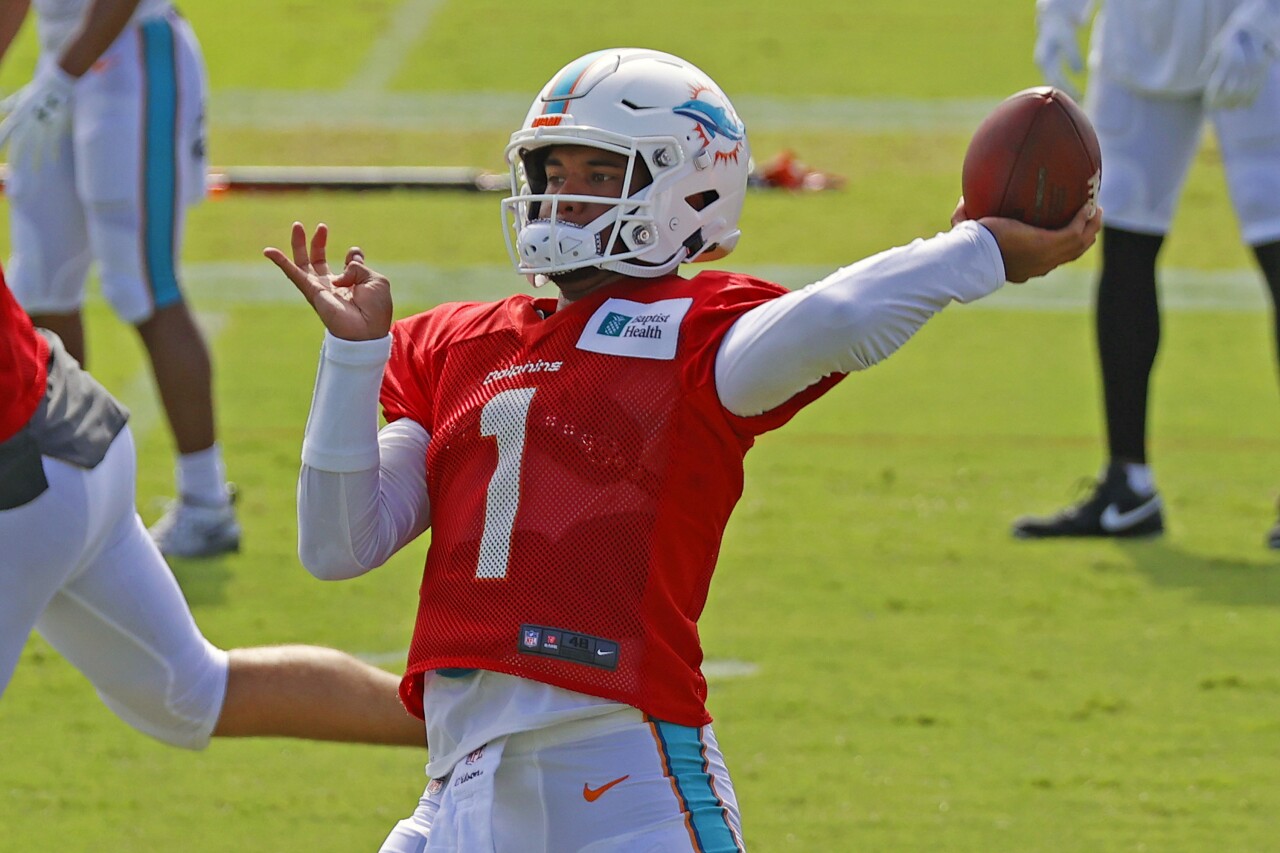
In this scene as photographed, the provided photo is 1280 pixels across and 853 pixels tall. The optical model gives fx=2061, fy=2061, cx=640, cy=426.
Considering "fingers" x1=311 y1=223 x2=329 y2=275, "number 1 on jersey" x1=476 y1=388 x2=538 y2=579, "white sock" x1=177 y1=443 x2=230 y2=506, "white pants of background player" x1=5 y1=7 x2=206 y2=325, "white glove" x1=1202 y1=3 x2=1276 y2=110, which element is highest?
"fingers" x1=311 y1=223 x2=329 y2=275

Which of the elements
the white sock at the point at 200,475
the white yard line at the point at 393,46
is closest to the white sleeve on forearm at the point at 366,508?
the white sock at the point at 200,475

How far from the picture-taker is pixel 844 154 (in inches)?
474

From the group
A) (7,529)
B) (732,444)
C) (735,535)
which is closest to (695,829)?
(732,444)

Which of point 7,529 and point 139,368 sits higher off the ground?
point 7,529

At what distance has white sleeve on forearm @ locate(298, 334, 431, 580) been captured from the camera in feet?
8.59

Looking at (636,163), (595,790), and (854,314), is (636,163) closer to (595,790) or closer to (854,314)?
(854,314)

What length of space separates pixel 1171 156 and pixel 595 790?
3.78 meters

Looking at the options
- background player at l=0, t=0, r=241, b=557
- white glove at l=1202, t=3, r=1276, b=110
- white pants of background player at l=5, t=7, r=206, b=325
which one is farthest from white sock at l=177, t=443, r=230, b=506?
white glove at l=1202, t=3, r=1276, b=110

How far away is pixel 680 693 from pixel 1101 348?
11.5 ft

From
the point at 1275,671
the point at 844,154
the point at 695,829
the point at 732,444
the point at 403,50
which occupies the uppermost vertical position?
the point at 732,444

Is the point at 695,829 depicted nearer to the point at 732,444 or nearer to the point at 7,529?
the point at 732,444

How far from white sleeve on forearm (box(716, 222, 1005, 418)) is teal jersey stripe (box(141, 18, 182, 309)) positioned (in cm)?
332

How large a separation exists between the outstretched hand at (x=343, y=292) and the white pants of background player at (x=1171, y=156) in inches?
135

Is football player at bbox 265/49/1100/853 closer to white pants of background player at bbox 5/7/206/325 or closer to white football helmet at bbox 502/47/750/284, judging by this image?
white football helmet at bbox 502/47/750/284
